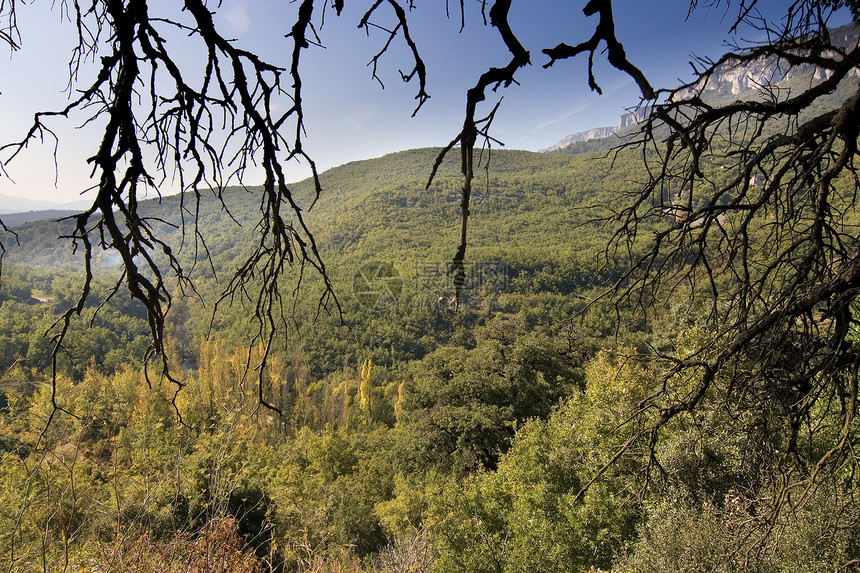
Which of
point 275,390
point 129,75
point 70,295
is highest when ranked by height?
point 129,75

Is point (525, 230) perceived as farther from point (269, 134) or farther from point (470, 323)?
point (269, 134)

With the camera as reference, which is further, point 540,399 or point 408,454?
point 540,399

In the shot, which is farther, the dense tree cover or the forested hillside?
the forested hillside

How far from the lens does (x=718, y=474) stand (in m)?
5.99

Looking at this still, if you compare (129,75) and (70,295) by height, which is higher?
(129,75)

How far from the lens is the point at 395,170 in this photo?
106000 millimetres

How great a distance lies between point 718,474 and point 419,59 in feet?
24.6

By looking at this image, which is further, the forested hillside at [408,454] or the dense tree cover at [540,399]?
the forested hillside at [408,454]

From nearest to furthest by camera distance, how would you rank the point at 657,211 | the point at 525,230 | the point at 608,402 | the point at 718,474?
the point at 657,211 → the point at 718,474 → the point at 608,402 → the point at 525,230

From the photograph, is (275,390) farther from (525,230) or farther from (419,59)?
(525,230)

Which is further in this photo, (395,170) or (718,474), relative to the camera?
(395,170)

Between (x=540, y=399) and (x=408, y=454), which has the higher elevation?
(x=540, y=399)

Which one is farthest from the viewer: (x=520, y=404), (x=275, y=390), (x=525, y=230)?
(x=525, y=230)

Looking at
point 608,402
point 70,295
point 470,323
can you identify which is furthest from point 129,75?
point 70,295
